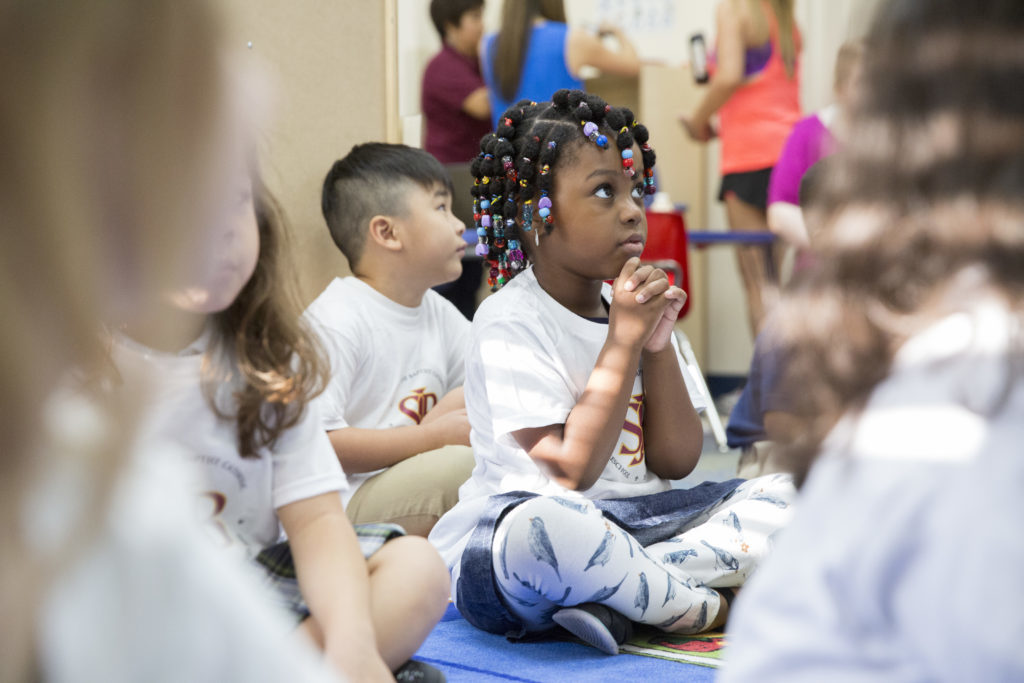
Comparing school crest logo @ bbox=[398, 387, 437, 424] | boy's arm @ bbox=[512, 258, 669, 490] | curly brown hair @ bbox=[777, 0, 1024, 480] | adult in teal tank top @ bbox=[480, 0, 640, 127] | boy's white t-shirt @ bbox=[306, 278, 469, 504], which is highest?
curly brown hair @ bbox=[777, 0, 1024, 480]

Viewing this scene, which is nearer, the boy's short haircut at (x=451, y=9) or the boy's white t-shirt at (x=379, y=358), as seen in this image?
the boy's white t-shirt at (x=379, y=358)

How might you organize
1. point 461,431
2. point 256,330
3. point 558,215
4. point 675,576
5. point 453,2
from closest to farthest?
point 256,330 → point 675,576 → point 558,215 → point 461,431 → point 453,2

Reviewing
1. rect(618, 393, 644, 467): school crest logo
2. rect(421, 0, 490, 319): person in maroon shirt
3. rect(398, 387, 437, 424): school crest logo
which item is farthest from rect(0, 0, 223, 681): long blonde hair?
rect(421, 0, 490, 319): person in maroon shirt

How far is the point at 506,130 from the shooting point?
1.77m

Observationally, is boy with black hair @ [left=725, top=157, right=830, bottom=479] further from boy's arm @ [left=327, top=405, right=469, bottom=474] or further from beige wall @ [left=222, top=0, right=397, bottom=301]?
beige wall @ [left=222, top=0, right=397, bottom=301]

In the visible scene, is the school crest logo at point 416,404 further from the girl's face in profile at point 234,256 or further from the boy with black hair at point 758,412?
the girl's face in profile at point 234,256

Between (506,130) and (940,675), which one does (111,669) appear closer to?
(940,675)

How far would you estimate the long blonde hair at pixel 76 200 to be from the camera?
419mm

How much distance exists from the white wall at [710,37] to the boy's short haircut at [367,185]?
1916mm

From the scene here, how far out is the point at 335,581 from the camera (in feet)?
3.07

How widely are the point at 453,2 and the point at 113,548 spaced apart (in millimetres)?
3277

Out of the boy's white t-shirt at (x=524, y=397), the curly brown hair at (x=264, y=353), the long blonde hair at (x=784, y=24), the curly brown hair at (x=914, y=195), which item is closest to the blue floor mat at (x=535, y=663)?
the boy's white t-shirt at (x=524, y=397)

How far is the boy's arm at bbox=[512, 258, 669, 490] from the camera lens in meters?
1.46

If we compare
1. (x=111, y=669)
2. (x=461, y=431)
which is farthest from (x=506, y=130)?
(x=111, y=669)
